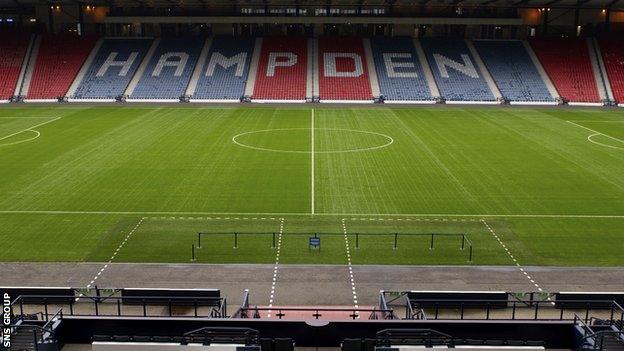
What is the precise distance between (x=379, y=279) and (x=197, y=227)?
32.0ft

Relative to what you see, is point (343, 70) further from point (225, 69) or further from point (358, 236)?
point (358, 236)

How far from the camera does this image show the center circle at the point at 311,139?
4594 cm

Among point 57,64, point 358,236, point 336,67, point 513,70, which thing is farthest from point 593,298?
point 57,64

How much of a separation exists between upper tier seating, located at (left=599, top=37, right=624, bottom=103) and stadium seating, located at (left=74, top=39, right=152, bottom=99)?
61511 millimetres

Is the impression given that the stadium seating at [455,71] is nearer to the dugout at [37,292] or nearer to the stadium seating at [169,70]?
the stadium seating at [169,70]

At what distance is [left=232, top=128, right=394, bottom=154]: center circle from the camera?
4594 cm

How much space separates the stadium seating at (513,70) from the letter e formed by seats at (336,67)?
17.3 m

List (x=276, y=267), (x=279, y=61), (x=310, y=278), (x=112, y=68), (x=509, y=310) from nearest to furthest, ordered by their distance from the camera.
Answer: (x=509, y=310)
(x=310, y=278)
(x=276, y=267)
(x=112, y=68)
(x=279, y=61)

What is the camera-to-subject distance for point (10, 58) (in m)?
82.2

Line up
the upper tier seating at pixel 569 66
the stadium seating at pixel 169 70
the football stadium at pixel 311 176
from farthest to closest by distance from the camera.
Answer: the stadium seating at pixel 169 70
the upper tier seating at pixel 569 66
the football stadium at pixel 311 176

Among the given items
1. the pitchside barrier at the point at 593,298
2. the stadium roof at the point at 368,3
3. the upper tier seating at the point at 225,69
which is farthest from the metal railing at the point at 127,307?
the stadium roof at the point at 368,3

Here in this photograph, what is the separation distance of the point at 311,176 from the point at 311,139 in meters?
12.2

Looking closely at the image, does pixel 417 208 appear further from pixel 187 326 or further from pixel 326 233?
pixel 187 326

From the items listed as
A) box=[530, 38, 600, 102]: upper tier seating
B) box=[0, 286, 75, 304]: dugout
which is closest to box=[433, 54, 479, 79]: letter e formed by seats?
box=[530, 38, 600, 102]: upper tier seating
